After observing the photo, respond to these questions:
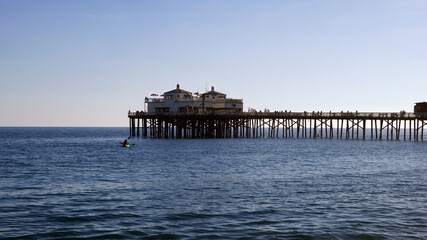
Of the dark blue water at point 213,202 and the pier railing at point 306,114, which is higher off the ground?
the pier railing at point 306,114

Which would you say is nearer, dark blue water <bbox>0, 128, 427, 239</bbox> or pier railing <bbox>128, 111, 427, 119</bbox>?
dark blue water <bbox>0, 128, 427, 239</bbox>

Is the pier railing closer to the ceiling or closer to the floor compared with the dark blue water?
closer to the ceiling

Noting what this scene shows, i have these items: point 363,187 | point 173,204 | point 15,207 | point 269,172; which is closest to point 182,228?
point 173,204

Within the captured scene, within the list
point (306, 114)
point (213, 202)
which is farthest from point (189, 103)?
point (213, 202)

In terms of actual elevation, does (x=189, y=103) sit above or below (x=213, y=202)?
above

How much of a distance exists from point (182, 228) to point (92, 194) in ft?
28.4

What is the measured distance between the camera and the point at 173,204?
2152cm

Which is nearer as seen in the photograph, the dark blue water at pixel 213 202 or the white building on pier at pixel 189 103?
the dark blue water at pixel 213 202

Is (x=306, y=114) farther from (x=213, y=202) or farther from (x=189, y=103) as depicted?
(x=213, y=202)

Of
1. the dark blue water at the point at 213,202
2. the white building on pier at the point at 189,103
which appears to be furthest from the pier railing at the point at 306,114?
the dark blue water at the point at 213,202

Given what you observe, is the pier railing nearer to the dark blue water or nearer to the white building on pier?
the white building on pier

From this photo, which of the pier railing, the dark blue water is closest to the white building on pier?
the pier railing

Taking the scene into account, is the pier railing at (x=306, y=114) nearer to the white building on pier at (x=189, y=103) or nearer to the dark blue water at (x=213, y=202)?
the white building on pier at (x=189, y=103)

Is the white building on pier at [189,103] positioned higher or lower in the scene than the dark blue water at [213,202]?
higher
